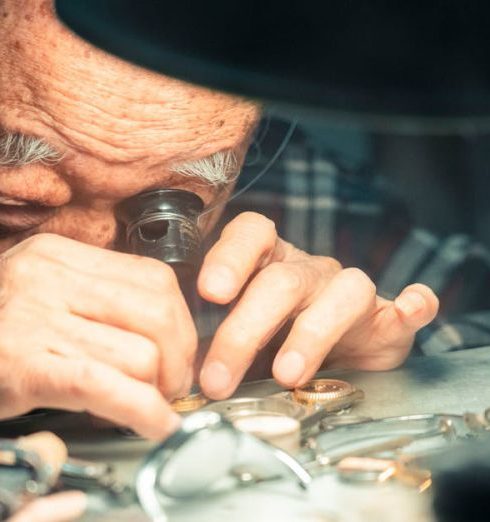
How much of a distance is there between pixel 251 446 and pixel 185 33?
40cm

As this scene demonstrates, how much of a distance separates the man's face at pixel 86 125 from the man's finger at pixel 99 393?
1.74 ft

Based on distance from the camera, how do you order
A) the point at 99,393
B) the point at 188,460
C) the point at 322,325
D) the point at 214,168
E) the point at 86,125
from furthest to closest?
the point at 214,168 → the point at 86,125 → the point at 322,325 → the point at 99,393 → the point at 188,460

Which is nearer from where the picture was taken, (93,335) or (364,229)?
(93,335)

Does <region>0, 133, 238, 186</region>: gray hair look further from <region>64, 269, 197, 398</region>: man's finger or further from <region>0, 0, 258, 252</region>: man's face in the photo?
<region>64, 269, 197, 398</region>: man's finger

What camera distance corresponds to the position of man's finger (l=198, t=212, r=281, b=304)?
1.12 m

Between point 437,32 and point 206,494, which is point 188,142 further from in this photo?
point 437,32

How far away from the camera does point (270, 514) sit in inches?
31.2

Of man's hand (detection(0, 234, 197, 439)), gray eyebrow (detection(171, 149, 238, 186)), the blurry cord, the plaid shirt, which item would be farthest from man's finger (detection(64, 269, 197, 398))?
the plaid shirt

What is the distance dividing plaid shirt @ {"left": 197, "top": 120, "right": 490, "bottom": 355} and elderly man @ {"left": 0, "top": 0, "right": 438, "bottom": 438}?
21.7 inches

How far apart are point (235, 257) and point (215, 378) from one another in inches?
7.0

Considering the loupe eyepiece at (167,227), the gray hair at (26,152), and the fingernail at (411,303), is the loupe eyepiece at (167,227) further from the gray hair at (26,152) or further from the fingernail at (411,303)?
the fingernail at (411,303)

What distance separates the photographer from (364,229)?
7.44 ft

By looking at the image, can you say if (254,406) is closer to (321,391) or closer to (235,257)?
(321,391)

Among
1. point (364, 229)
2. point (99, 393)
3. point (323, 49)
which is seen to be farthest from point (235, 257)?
point (364, 229)
